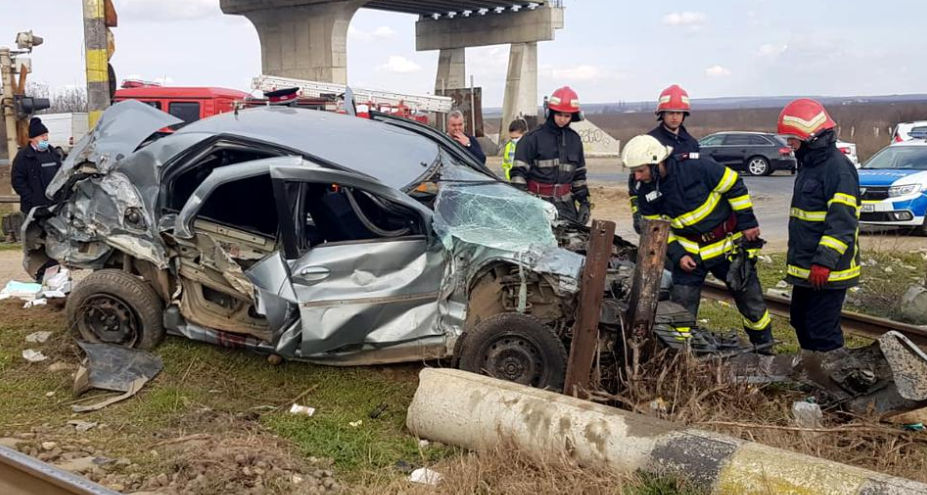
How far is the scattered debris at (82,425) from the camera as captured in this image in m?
4.66

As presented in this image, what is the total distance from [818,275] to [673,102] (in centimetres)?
188

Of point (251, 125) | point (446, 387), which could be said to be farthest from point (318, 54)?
point (446, 387)

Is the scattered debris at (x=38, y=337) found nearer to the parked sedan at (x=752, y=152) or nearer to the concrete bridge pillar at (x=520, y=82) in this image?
the parked sedan at (x=752, y=152)

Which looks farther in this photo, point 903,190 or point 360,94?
point 360,94

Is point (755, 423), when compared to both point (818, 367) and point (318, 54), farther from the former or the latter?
point (318, 54)

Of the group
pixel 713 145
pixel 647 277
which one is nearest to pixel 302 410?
pixel 647 277

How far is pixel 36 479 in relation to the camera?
3793 mm

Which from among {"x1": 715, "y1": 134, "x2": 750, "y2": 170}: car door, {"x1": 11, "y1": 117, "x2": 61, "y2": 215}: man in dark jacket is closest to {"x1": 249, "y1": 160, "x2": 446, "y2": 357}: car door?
{"x1": 11, "y1": 117, "x2": 61, "y2": 215}: man in dark jacket

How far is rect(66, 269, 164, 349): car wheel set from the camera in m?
5.49

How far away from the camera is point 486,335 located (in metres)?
4.74

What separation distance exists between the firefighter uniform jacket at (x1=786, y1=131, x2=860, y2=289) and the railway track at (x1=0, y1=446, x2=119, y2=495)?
3.88 m

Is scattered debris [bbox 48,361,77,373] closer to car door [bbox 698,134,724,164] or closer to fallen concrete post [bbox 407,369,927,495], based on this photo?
fallen concrete post [bbox 407,369,927,495]

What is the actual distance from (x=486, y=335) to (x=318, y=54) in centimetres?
2516

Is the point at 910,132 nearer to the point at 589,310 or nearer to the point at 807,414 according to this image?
the point at 807,414
